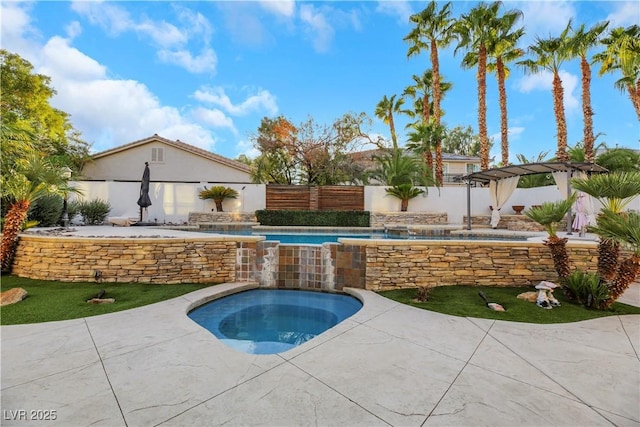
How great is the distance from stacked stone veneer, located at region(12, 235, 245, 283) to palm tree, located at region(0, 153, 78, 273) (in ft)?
1.04

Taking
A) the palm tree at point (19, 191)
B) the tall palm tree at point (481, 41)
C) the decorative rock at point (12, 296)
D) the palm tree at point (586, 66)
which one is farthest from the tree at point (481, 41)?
the decorative rock at point (12, 296)

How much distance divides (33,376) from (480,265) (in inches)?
263

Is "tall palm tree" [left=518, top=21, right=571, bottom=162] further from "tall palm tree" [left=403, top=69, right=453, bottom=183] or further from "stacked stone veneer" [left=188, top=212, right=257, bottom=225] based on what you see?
"stacked stone veneer" [left=188, top=212, right=257, bottom=225]

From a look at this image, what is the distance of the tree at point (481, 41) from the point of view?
15781mm

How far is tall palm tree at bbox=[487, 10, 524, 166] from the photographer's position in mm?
15586

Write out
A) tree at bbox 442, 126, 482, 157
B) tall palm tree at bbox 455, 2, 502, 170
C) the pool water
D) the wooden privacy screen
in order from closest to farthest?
the pool water → tall palm tree at bbox 455, 2, 502, 170 → the wooden privacy screen → tree at bbox 442, 126, 482, 157

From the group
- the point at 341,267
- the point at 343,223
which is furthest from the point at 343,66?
the point at 341,267

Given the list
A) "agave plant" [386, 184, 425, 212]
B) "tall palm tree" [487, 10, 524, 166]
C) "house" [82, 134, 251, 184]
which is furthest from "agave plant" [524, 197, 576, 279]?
"house" [82, 134, 251, 184]

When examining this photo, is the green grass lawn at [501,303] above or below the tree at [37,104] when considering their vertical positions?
below

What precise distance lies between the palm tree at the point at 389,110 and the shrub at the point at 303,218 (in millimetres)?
11717

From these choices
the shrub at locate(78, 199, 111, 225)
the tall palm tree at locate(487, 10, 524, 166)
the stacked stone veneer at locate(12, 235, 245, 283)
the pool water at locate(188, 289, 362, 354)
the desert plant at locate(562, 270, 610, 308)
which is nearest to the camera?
the pool water at locate(188, 289, 362, 354)

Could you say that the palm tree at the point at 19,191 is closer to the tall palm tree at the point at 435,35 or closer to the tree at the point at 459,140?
the tall palm tree at the point at 435,35

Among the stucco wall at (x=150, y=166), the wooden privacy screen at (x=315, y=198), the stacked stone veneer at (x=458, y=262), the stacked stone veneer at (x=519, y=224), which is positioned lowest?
the stacked stone veneer at (x=458, y=262)

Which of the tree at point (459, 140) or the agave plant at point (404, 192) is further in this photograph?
the tree at point (459, 140)
